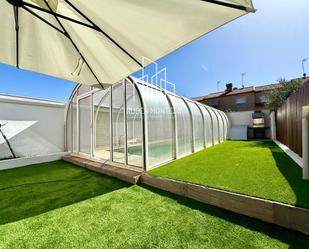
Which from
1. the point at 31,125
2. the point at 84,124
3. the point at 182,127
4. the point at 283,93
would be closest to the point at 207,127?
the point at 182,127

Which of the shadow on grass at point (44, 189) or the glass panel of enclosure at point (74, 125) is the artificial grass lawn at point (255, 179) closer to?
the shadow on grass at point (44, 189)

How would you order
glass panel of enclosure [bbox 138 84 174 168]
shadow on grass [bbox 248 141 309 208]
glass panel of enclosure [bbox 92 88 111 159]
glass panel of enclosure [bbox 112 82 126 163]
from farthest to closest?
glass panel of enclosure [bbox 92 88 111 159]
glass panel of enclosure [bbox 112 82 126 163]
glass panel of enclosure [bbox 138 84 174 168]
shadow on grass [bbox 248 141 309 208]

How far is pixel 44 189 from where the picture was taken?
4.16m

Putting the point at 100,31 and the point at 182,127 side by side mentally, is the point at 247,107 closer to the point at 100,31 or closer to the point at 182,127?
the point at 182,127

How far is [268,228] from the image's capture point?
2.40 metres

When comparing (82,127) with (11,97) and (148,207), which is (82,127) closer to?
(11,97)

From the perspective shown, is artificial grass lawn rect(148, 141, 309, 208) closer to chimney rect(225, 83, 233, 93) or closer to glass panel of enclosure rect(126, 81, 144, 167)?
glass panel of enclosure rect(126, 81, 144, 167)

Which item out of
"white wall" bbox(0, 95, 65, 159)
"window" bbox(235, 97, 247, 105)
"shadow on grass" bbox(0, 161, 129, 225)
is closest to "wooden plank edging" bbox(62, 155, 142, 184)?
"shadow on grass" bbox(0, 161, 129, 225)

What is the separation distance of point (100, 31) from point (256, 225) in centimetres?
356

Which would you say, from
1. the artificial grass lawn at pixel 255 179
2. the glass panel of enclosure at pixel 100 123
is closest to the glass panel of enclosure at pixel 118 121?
the glass panel of enclosure at pixel 100 123

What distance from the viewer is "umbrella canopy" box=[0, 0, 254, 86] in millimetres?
1845

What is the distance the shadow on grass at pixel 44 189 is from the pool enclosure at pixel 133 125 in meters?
1.20

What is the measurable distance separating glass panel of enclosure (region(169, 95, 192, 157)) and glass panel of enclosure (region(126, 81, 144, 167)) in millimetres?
1736

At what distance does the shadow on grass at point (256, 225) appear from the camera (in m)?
2.12
